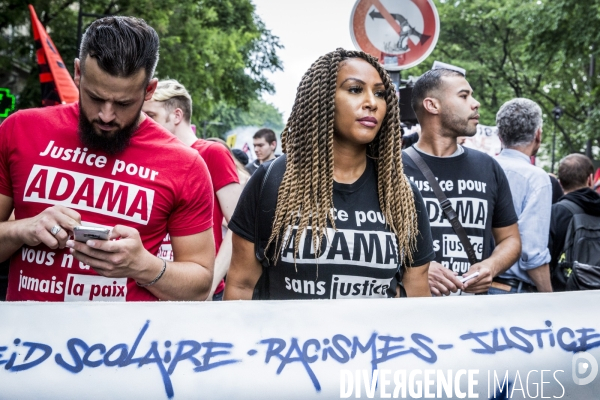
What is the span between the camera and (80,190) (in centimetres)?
253

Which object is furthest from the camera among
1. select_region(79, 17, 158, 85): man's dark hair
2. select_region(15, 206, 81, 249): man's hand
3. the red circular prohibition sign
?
the red circular prohibition sign

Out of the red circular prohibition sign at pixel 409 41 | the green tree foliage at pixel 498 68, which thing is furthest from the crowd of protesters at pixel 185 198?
the green tree foliage at pixel 498 68

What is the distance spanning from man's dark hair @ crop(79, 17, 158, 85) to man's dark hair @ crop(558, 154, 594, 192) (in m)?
4.23

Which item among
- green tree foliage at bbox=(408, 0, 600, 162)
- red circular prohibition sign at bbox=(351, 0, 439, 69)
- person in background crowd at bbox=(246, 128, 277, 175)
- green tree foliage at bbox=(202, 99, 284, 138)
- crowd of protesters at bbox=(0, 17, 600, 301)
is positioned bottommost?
crowd of protesters at bbox=(0, 17, 600, 301)

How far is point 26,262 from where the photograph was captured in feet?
8.35

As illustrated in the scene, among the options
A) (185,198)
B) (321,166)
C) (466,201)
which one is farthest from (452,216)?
(185,198)

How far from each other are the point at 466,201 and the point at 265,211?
1386 mm

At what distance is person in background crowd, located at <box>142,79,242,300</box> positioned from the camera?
4180mm

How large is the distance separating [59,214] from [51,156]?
32 centimetres

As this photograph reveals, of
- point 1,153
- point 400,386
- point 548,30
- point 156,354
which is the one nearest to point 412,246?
point 400,386

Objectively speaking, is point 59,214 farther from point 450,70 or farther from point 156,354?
point 450,70

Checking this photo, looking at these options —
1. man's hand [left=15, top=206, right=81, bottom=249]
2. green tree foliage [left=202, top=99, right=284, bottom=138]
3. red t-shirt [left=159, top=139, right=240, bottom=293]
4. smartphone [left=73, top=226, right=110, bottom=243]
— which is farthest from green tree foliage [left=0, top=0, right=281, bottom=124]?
green tree foliage [left=202, top=99, right=284, bottom=138]

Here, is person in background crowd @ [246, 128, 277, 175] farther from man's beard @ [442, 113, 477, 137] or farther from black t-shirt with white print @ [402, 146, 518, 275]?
black t-shirt with white print @ [402, 146, 518, 275]

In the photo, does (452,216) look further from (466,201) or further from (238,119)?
(238,119)
